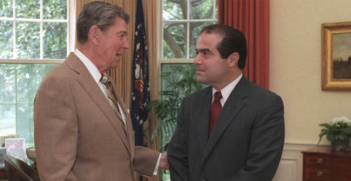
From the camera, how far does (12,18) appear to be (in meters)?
5.54

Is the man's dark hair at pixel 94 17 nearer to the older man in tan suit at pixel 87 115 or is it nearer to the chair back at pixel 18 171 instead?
the older man in tan suit at pixel 87 115

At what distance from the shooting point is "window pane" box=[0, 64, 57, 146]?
5488 mm

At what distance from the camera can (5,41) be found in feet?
18.1

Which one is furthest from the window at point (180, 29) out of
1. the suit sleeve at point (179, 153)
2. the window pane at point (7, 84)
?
the suit sleeve at point (179, 153)

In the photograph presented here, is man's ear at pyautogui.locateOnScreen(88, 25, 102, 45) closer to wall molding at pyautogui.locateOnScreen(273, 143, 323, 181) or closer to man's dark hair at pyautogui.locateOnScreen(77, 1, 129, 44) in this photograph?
man's dark hair at pyautogui.locateOnScreen(77, 1, 129, 44)

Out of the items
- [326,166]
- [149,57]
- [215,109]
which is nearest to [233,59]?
[215,109]

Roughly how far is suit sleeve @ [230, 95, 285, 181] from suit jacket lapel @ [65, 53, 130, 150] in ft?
2.08

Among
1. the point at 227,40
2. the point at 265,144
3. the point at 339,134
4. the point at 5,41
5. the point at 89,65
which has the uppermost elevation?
the point at 5,41

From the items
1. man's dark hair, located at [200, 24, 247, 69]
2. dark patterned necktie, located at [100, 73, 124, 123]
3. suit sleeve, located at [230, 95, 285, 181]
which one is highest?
man's dark hair, located at [200, 24, 247, 69]

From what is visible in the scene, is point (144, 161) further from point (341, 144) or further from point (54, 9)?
point (54, 9)

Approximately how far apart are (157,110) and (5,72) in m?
1.97

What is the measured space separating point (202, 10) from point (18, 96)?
2600 millimetres

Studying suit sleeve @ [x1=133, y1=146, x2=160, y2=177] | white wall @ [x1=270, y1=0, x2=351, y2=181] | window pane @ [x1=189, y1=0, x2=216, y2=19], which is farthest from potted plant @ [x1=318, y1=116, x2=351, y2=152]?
suit sleeve @ [x1=133, y1=146, x2=160, y2=177]

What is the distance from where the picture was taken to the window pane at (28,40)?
5562mm
